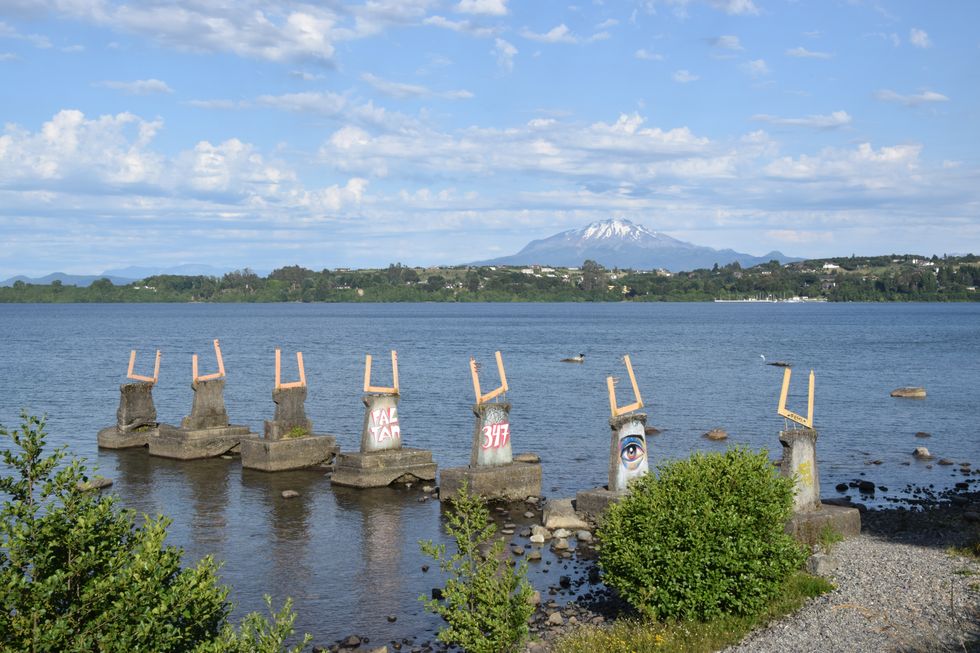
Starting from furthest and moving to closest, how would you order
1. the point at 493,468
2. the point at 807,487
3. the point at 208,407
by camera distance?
the point at 208,407
the point at 493,468
the point at 807,487

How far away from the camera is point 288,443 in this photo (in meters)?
33.5

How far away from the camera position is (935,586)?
1595 cm

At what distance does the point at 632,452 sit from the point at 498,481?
18.4ft

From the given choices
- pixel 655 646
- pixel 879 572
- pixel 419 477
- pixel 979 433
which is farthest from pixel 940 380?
pixel 655 646

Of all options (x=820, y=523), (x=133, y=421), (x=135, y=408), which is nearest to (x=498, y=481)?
(x=820, y=523)

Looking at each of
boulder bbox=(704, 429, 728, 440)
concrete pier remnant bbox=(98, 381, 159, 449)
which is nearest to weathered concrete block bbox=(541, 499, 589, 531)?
concrete pier remnant bbox=(98, 381, 159, 449)

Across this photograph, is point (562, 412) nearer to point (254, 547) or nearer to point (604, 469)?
point (604, 469)

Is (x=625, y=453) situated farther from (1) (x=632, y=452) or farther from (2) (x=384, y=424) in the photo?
(2) (x=384, y=424)

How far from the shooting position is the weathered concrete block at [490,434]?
2808cm

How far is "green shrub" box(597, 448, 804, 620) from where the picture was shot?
14.9 metres

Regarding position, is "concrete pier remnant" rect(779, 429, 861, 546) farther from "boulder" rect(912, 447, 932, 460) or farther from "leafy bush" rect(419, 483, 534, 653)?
"boulder" rect(912, 447, 932, 460)

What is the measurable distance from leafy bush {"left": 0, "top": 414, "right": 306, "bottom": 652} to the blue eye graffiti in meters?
14.8

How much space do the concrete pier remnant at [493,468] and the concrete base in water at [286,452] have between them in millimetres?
6997

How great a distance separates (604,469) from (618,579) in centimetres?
2025
